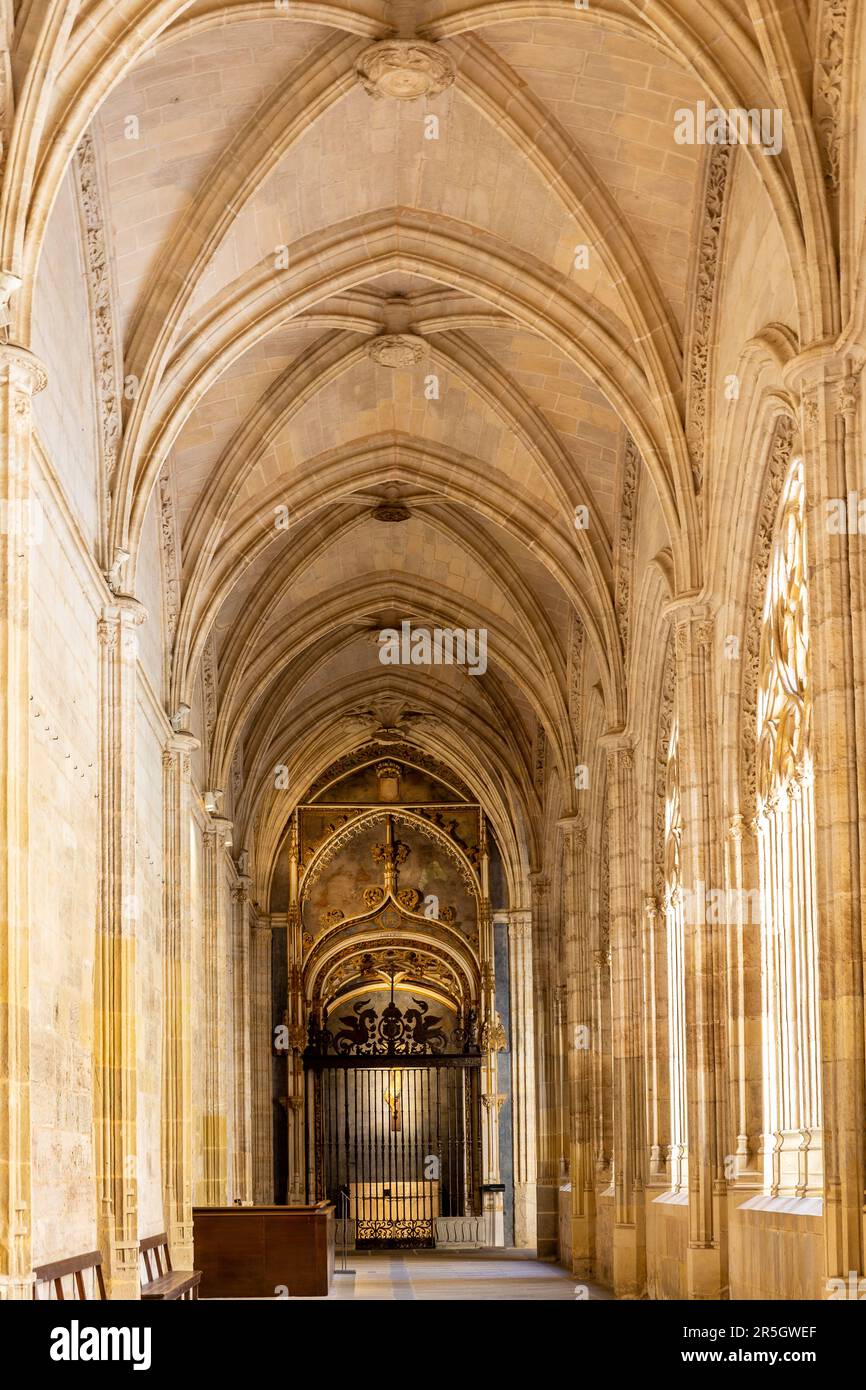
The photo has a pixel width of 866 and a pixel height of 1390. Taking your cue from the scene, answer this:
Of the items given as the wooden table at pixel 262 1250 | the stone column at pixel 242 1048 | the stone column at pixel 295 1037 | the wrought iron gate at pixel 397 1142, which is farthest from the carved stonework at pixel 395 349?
the wrought iron gate at pixel 397 1142

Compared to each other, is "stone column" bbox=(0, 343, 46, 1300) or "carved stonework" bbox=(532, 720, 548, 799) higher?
"carved stonework" bbox=(532, 720, 548, 799)

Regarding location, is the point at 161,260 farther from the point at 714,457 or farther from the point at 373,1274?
the point at 373,1274

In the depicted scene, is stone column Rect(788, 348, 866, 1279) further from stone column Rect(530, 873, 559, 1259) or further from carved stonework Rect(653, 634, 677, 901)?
stone column Rect(530, 873, 559, 1259)

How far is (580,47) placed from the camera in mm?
13562

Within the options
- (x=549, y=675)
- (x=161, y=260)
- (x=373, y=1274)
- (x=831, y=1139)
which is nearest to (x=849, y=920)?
(x=831, y=1139)

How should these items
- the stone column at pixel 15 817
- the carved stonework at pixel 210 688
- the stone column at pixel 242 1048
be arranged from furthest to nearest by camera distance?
the stone column at pixel 242 1048, the carved stonework at pixel 210 688, the stone column at pixel 15 817

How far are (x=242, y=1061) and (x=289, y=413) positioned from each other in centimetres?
1304

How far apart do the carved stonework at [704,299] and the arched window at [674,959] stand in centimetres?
327

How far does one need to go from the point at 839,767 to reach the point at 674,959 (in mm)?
8016

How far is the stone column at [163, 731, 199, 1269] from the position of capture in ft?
59.7

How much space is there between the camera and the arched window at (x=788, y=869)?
1256cm

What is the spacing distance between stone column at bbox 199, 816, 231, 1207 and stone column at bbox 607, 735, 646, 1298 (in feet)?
19.9

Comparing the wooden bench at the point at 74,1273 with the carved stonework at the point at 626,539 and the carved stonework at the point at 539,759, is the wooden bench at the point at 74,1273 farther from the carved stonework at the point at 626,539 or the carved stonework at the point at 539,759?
the carved stonework at the point at 539,759

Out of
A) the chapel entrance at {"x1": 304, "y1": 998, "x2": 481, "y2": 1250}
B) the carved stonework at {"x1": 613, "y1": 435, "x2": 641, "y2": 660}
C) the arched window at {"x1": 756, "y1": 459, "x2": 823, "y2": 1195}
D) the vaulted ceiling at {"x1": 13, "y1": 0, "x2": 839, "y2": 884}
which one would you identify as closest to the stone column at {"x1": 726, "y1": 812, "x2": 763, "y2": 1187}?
the arched window at {"x1": 756, "y1": 459, "x2": 823, "y2": 1195}
